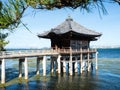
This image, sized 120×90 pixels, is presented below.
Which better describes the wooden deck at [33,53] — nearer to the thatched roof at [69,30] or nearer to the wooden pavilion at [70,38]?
the wooden pavilion at [70,38]

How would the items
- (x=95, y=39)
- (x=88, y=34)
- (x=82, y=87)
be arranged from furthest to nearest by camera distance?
(x=95, y=39), (x=88, y=34), (x=82, y=87)

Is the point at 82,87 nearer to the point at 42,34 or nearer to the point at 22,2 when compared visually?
the point at 42,34

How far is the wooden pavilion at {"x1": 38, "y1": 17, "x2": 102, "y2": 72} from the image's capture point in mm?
35406

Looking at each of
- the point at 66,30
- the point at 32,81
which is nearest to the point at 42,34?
the point at 66,30

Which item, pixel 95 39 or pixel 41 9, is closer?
pixel 41 9

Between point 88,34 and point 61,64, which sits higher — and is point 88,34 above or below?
above

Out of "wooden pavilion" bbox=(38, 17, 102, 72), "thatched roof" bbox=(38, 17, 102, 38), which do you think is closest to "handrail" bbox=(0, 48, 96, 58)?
"wooden pavilion" bbox=(38, 17, 102, 72)

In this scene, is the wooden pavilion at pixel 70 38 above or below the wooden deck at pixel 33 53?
above

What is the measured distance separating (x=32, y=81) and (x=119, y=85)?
9066 mm

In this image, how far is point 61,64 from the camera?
3753cm

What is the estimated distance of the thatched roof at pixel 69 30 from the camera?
3569 cm

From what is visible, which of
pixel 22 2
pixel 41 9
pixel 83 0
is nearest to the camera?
pixel 83 0

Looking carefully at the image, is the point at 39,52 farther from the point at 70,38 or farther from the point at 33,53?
the point at 70,38

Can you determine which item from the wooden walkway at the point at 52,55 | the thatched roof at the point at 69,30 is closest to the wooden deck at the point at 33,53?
the wooden walkway at the point at 52,55
